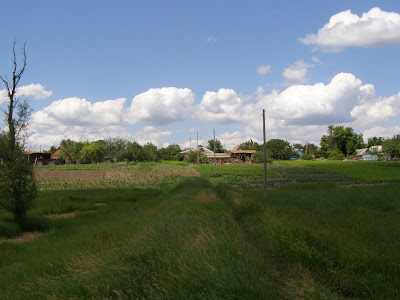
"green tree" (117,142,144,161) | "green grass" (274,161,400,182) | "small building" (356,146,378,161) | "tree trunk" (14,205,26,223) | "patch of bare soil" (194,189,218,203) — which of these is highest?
"green tree" (117,142,144,161)

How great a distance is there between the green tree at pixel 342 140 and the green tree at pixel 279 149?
592 inches

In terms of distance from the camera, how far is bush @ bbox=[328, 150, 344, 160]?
377 ft

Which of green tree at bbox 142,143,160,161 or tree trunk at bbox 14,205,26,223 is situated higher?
green tree at bbox 142,143,160,161

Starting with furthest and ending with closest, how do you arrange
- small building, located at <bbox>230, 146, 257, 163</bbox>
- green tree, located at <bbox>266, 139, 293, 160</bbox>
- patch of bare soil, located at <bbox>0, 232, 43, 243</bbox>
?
green tree, located at <bbox>266, 139, 293, 160</bbox> < small building, located at <bbox>230, 146, 257, 163</bbox> < patch of bare soil, located at <bbox>0, 232, 43, 243</bbox>

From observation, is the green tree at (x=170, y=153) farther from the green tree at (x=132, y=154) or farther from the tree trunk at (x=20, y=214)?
the tree trunk at (x=20, y=214)

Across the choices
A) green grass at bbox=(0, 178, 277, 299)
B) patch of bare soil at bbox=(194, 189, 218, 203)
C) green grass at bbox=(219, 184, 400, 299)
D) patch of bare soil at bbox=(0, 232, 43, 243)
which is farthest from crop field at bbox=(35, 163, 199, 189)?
green grass at bbox=(0, 178, 277, 299)

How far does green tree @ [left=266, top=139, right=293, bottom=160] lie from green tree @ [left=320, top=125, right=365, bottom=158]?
15.0 metres

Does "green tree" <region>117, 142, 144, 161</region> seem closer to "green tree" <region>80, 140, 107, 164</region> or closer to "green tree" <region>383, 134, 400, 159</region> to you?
"green tree" <region>80, 140, 107, 164</region>

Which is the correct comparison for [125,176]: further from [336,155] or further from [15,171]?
[336,155]

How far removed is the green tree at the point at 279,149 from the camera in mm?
125500

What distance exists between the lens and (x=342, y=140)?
12325 cm

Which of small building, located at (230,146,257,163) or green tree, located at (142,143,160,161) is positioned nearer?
green tree, located at (142,143,160,161)

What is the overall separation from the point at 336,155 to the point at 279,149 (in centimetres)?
2200

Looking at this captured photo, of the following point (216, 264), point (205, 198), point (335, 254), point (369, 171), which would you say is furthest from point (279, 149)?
point (216, 264)
